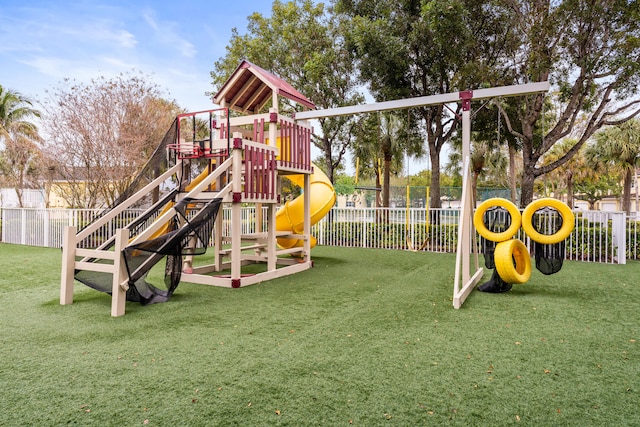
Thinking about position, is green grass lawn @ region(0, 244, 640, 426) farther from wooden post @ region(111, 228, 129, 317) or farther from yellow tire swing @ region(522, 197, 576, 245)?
yellow tire swing @ region(522, 197, 576, 245)

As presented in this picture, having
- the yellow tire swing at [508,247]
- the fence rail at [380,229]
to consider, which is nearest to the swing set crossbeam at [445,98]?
the yellow tire swing at [508,247]

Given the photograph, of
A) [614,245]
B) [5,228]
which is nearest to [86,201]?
[5,228]

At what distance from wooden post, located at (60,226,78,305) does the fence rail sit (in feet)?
19.3

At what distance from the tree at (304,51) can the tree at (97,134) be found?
15.5 feet

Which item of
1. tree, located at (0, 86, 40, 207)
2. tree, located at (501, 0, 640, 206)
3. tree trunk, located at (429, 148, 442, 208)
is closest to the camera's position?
tree, located at (501, 0, 640, 206)

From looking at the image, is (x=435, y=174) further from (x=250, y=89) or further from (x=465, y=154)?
(x=465, y=154)

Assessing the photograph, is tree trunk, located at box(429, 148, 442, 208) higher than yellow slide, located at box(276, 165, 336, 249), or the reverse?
tree trunk, located at box(429, 148, 442, 208)

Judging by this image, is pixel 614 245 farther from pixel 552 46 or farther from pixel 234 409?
pixel 234 409

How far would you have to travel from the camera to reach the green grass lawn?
257cm

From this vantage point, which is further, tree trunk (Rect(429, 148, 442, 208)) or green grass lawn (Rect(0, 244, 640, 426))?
tree trunk (Rect(429, 148, 442, 208))

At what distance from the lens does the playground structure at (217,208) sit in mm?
5281

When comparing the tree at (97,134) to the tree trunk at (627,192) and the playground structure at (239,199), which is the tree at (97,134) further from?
the tree trunk at (627,192)

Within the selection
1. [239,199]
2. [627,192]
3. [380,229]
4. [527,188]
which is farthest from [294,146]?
[627,192]

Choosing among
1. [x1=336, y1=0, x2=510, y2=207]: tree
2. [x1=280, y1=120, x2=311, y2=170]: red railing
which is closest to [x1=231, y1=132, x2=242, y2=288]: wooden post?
[x1=280, y1=120, x2=311, y2=170]: red railing
